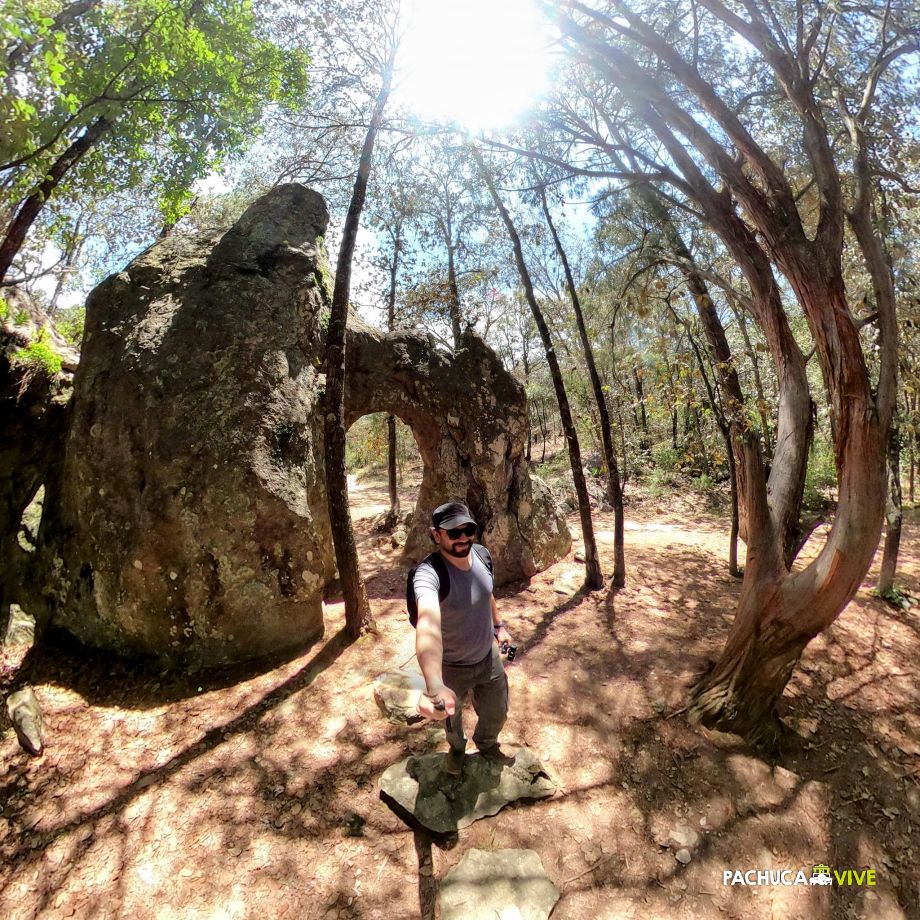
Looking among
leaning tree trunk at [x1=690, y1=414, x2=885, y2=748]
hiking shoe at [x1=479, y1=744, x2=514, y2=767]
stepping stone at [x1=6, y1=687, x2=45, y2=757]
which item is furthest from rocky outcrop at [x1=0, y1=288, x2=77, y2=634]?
leaning tree trunk at [x1=690, y1=414, x2=885, y2=748]

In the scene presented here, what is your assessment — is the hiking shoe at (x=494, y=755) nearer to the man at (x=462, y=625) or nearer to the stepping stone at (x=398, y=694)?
the man at (x=462, y=625)

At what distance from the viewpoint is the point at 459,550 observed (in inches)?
127

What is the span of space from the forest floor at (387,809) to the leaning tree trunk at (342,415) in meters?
0.63

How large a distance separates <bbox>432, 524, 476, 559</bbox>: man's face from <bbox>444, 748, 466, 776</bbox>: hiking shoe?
65.1 inches

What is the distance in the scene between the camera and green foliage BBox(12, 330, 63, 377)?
21.3 ft

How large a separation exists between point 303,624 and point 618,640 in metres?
4.17

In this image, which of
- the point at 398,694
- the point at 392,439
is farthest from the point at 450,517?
A: the point at 392,439

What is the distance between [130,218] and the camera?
13.9m

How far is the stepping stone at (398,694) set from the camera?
4.65m

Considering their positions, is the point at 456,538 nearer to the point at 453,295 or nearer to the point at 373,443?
the point at 453,295

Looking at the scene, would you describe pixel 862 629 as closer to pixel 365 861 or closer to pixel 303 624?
pixel 365 861

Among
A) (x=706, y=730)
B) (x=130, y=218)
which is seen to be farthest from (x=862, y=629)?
(x=130, y=218)

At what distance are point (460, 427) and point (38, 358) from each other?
6.41m

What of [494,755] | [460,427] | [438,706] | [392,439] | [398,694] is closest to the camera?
[438,706]
